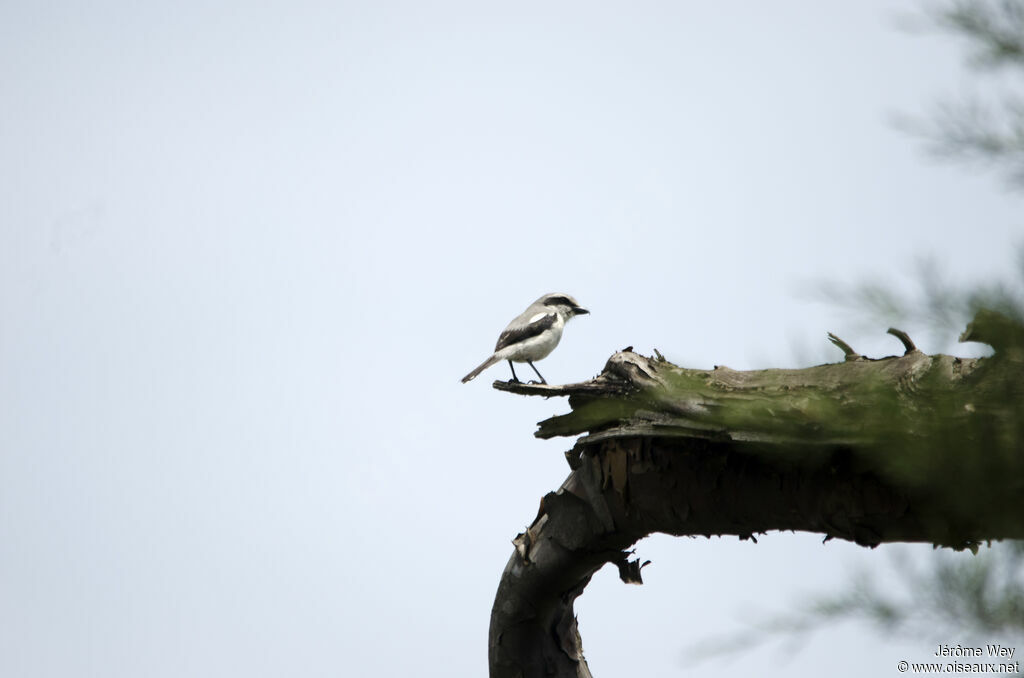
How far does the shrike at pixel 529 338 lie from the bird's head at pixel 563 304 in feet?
0.45

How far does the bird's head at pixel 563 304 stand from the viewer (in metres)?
11.1

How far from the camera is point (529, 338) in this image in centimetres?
1011

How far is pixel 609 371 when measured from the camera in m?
5.55

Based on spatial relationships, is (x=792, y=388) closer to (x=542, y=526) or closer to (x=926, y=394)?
(x=926, y=394)

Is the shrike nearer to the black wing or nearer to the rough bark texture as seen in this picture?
the black wing

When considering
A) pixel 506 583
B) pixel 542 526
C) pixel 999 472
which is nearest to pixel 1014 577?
pixel 999 472

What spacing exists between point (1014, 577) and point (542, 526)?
468 centimetres

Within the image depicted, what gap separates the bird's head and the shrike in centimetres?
14

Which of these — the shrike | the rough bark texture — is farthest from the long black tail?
the rough bark texture

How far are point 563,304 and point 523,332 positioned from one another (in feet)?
3.94

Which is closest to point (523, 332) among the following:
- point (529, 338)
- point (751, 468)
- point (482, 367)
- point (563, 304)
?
point (529, 338)

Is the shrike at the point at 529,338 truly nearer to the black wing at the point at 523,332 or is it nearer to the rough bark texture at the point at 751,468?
the black wing at the point at 523,332

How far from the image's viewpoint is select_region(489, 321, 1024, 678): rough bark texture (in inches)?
81.7

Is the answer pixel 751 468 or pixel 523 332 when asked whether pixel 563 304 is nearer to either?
pixel 523 332
